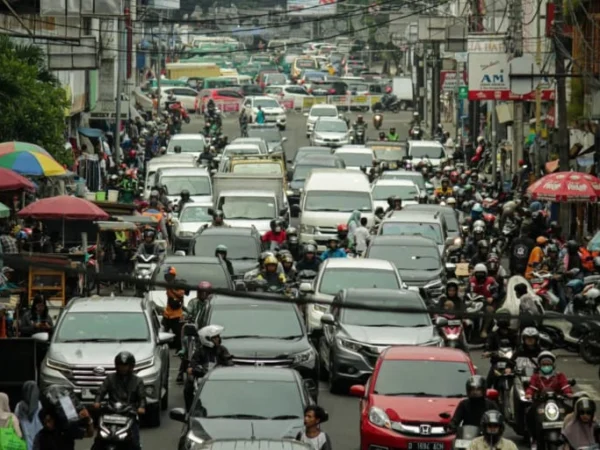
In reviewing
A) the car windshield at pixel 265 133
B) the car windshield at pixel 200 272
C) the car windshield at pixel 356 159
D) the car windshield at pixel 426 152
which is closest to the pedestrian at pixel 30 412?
the car windshield at pixel 200 272

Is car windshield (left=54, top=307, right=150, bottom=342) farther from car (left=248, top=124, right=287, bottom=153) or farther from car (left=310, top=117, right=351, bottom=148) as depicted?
car (left=310, top=117, right=351, bottom=148)

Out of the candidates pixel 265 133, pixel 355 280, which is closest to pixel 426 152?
pixel 265 133

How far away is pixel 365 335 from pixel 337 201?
16.1 meters

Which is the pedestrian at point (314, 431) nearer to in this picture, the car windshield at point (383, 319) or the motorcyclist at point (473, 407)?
the motorcyclist at point (473, 407)

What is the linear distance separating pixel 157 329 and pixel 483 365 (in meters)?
6.20

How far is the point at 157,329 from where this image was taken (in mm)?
22500

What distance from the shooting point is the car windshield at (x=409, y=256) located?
31141 millimetres

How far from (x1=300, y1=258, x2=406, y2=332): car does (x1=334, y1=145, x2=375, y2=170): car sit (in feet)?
87.2

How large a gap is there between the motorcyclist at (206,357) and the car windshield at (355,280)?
5625 mm

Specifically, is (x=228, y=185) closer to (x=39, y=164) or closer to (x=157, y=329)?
(x=39, y=164)

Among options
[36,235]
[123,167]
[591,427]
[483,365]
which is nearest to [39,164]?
[36,235]

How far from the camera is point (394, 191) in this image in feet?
144

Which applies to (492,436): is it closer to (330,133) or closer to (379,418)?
(379,418)

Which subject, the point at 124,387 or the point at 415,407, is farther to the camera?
the point at 415,407
